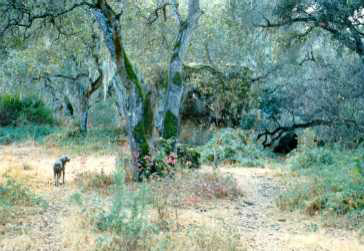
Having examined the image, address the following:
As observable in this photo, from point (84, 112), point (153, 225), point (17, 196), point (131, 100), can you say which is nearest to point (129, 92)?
point (131, 100)

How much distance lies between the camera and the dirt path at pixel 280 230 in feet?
21.7

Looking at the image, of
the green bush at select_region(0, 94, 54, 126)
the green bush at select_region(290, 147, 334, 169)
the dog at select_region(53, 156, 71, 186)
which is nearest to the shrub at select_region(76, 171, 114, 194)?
the dog at select_region(53, 156, 71, 186)

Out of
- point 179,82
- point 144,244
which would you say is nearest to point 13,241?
point 144,244

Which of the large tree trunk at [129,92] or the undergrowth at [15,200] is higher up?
the large tree trunk at [129,92]

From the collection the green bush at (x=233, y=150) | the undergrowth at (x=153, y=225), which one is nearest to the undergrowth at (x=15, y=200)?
the undergrowth at (x=153, y=225)

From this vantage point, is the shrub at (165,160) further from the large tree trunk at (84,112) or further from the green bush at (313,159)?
the large tree trunk at (84,112)

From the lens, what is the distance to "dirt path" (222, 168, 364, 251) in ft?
21.7

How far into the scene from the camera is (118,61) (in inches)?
407

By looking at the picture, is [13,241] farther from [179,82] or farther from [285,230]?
[179,82]

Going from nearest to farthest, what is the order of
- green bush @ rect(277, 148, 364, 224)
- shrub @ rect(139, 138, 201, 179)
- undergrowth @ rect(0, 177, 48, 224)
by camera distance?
1. undergrowth @ rect(0, 177, 48, 224)
2. green bush @ rect(277, 148, 364, 224)
3. shrub @ rect(139, 138, 201, 179)

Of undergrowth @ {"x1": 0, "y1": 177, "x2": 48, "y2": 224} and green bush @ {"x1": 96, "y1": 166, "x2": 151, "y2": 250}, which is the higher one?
green bush @ {"x1": 96, "y1": 166, "x2": 151, "y2": 250}

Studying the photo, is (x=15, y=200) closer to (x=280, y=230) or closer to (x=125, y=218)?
(x=125, y=218)

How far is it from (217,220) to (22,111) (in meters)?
18.7

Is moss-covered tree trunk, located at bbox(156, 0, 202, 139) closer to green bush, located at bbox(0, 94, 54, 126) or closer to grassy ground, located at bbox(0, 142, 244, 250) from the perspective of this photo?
grassy ground, located at bbox(0, 142, 244, 250)
